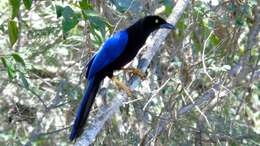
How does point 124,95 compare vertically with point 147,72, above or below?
above

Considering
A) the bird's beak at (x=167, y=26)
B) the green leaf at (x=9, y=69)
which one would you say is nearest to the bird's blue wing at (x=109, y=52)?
the bird's beak at (x=167, y=26)

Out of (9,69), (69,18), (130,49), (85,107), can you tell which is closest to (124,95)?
(85,107)

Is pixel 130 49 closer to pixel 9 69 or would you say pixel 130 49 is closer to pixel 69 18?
pixel 69 18

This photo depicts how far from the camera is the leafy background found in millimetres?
4281

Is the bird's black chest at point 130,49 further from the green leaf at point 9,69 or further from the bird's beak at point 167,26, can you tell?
the green leaf at point 9,69

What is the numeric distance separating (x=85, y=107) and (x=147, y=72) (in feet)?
3.99

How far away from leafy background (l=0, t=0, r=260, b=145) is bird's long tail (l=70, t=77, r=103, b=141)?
11 centimetres

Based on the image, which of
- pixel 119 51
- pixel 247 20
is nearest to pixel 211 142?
pixel 119 51

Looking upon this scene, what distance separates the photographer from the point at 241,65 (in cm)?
553

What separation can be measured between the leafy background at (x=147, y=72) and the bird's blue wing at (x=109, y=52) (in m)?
0.08

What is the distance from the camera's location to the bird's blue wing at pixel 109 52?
15.4 feet

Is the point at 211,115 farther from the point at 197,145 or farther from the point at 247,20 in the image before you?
the point at 247,20

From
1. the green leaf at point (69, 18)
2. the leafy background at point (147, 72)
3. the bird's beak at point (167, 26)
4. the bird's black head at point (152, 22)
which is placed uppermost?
the green leaf at point (69, 18)

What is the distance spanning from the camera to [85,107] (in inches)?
167
